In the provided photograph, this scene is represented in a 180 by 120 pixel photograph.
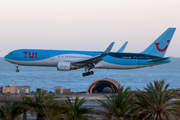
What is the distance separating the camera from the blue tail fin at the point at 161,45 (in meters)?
66.3

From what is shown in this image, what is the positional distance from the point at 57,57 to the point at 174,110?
37073mm

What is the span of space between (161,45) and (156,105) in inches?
1641

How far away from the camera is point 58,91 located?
89688mm

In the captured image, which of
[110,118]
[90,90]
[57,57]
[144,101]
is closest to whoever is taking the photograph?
[110,118]

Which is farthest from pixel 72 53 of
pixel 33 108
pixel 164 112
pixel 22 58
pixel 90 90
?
pixel 164 112

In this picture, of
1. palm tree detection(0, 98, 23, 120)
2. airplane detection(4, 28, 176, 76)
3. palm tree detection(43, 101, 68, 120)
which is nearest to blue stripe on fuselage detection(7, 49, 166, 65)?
airplane detection(4, 28, 176, 76)

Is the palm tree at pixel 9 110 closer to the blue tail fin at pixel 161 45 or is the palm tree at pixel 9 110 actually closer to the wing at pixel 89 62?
the wing at pixel 89 62

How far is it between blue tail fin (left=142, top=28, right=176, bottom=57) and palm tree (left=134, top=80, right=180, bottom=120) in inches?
1418

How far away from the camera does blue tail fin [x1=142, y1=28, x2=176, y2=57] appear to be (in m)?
66.3

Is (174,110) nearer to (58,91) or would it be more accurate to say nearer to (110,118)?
(110,118)

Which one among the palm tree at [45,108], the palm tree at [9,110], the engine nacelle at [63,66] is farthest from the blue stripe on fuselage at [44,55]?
the palm tree at [9,110]

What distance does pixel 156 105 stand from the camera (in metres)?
29.1

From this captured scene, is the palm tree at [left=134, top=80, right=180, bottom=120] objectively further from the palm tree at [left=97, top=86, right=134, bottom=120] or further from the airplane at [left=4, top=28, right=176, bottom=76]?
the airplane at [left=4, top=28, right=176, bottom=76]

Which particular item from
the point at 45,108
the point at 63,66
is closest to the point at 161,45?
the point at 63,66
